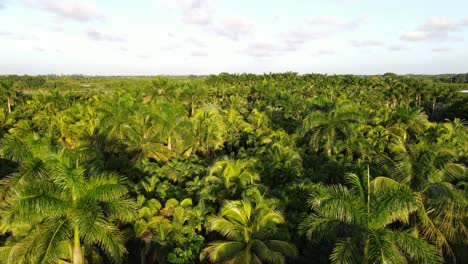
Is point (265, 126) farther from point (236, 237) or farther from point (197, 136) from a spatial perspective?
point (236, 237)

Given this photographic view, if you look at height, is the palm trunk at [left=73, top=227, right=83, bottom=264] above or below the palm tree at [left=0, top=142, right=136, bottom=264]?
below

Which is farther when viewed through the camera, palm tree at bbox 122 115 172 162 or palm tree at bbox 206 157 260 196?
palm tree at bbox 122 115 172 162

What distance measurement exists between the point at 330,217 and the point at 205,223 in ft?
28.2

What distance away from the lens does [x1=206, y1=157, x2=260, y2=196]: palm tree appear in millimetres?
22500

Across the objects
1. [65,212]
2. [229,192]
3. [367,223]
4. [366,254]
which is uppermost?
[65,212]

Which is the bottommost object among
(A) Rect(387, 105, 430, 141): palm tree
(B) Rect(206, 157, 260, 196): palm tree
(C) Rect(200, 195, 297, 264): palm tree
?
(C) Rect(200, 195, 297, 264): palm tree

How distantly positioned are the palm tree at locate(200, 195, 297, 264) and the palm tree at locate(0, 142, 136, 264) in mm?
4256

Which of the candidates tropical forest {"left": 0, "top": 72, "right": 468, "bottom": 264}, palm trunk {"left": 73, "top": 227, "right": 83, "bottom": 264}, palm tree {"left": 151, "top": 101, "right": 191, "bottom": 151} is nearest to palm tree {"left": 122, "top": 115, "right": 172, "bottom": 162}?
tropical forest {"left": 0, "top": 72, "right": 468, "bottom": 264}

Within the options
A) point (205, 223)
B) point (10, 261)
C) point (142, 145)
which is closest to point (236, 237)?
point (205, 223)

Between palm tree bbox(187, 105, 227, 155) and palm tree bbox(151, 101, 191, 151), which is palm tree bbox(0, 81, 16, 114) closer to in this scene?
palm tree bbox(187, 105, 227, 155)

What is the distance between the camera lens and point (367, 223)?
13.1 m

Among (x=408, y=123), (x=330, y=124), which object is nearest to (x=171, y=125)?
(x=330, y=124)

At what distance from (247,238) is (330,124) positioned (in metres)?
17.4

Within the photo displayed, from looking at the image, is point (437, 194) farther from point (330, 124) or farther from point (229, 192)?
point (330, 124)
